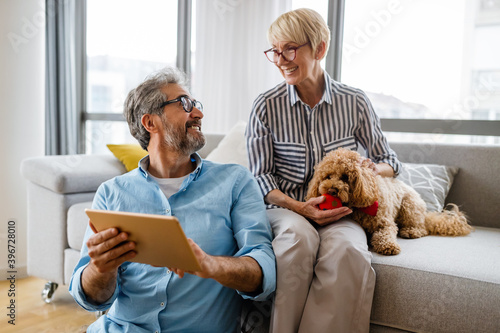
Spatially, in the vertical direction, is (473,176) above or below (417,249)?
above

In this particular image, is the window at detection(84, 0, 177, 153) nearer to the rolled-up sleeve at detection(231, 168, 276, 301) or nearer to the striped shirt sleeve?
the striped shirt sleeve

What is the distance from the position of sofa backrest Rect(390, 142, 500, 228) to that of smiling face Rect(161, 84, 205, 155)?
4.56ft

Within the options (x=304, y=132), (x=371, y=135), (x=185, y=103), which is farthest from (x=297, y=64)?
(x=185, y=103)

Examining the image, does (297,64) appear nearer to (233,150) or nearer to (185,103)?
(185,103)

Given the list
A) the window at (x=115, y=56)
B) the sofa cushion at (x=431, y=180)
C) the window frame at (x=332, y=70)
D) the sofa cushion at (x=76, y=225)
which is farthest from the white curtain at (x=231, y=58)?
the sofa cushion at (x=76, y=225)

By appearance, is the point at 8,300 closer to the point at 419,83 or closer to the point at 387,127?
the point at 387,127

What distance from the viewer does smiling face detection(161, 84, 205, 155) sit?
4.71 feet

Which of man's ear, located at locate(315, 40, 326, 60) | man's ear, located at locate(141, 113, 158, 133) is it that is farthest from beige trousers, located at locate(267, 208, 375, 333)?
man's ear, located at locate(315, 40, 326, 60)

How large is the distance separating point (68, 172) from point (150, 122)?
110 cm

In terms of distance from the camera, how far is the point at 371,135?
182 centimetres

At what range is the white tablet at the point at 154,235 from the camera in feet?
2.88

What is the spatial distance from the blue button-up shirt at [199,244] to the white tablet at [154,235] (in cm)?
29

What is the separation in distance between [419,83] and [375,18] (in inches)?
19.9

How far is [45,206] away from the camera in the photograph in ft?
8.05
